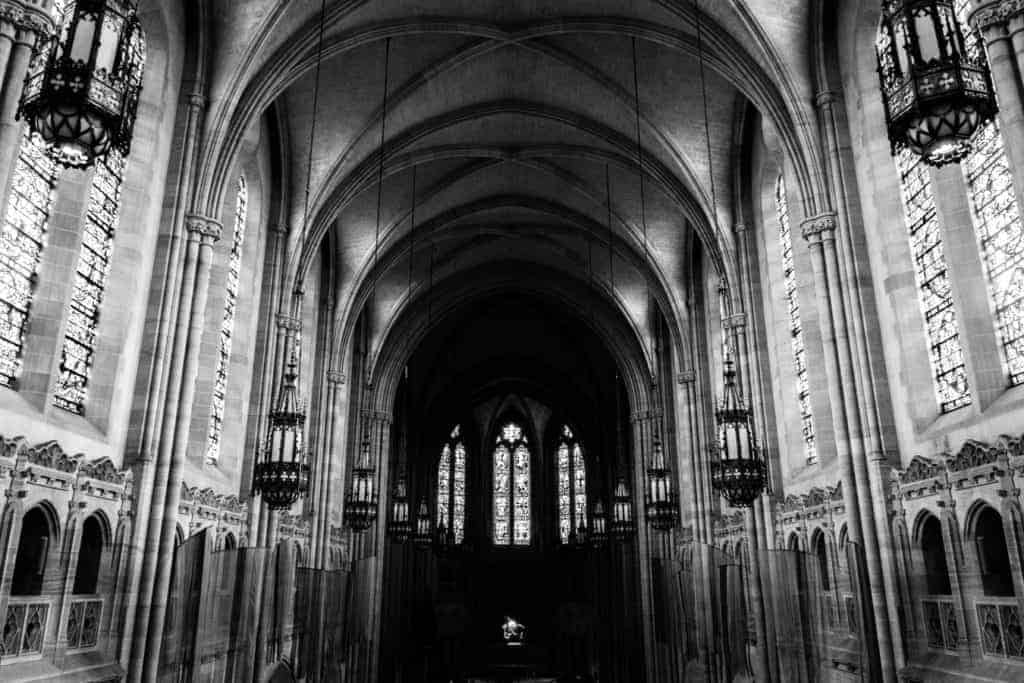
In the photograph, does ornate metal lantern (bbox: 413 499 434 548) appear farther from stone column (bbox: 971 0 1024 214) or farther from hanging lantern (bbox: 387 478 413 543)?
stone column (bbox: 971 0 1024 214)

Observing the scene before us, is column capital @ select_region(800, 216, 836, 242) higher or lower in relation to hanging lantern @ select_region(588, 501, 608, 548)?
higher

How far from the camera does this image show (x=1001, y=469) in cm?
1009

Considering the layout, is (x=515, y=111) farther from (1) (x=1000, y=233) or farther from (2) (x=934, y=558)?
(2) (x=934, y=558)

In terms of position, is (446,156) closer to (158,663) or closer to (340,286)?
(340,286)

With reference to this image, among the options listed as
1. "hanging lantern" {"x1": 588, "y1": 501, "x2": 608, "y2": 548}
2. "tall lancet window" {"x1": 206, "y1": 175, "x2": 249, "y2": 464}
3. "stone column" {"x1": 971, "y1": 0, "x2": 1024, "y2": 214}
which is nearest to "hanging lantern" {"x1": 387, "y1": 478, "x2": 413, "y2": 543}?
"tall lancet window" {"x1": 206, "y1": 175, "x2": 249, "y2": 464}

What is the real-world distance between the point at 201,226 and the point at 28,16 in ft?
20.3

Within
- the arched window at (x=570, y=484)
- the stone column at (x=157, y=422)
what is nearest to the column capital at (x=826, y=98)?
the stone column at (x=157, y=422)

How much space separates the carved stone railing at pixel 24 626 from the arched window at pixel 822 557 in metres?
13.0

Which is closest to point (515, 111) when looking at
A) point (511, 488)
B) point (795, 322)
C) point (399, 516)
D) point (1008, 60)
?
point (795, 322)

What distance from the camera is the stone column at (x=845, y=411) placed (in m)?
12.2

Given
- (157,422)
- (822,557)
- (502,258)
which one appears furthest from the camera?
(502,258)

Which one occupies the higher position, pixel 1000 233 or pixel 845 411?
pixel 1000 233

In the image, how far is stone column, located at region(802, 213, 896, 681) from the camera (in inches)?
480

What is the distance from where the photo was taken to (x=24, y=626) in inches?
407
